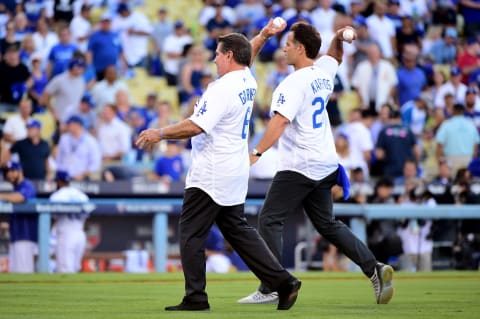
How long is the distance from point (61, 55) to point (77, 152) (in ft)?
11.9

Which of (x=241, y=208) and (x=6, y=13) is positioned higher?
(x=6, y=13)

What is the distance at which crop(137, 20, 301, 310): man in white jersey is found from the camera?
8992mm

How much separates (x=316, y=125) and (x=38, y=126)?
370 inches

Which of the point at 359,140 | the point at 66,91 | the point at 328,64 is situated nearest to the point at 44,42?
the point at 66,91

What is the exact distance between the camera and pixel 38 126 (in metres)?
18.7

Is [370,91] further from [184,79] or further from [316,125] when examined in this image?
[316,125]

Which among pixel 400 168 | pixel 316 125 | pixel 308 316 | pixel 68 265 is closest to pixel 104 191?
pixel 68 265

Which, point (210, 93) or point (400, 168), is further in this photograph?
point (400, 168)

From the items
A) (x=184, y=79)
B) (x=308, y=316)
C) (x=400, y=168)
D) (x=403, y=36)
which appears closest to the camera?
(x=308, y=316)

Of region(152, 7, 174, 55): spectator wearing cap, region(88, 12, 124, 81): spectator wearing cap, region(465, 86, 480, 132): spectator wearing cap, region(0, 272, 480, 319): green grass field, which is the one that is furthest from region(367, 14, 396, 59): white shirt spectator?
region(0, 272, 480, 319): green grass field

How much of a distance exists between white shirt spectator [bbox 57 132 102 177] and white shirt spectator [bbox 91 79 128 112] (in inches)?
90.2

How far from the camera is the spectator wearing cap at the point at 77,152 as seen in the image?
1878cm

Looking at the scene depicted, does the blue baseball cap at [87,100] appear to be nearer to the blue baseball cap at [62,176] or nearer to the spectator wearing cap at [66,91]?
the spectator wearing cap at [66,91]

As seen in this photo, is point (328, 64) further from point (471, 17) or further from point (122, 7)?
point (471, 17)
